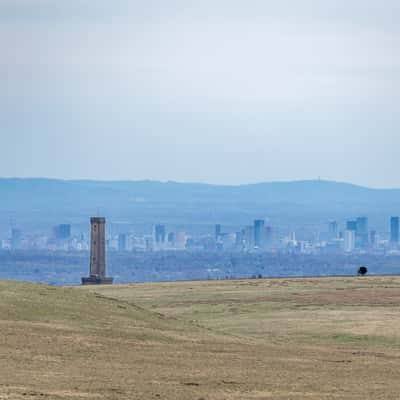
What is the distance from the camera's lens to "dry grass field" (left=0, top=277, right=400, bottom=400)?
31.7m

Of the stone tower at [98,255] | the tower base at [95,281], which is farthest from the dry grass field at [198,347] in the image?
the stone tower at [98,255]

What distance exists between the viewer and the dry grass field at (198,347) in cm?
3170

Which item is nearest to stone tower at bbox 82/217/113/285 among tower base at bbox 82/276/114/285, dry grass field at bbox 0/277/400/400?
tower base at bbox 82/276/114/285

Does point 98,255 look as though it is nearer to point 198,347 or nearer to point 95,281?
point 95,281

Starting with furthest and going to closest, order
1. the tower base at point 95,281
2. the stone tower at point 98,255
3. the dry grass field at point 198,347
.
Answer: the stone tower at point 98,255 < the tower base at point 95,281 < the dry grass field at point 198,347

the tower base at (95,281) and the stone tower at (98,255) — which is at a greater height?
the stone tower at (98,255)

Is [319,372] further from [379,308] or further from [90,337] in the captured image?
[379,308]

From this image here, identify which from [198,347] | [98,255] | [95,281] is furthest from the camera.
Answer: [98,255]

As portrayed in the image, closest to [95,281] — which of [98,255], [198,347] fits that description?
[98,255]

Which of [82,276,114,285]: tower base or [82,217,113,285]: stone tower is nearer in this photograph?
[82,276,114,285]: tower base

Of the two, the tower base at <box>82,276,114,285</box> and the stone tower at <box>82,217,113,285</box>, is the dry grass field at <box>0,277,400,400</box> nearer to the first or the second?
the tower base at <box>82,276,114,285</box>

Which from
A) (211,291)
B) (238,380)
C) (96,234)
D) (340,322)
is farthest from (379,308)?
(96,234)

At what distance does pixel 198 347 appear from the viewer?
132 ft

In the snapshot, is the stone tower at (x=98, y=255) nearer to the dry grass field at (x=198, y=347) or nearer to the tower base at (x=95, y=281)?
the tower base at (x=95, y=281)
